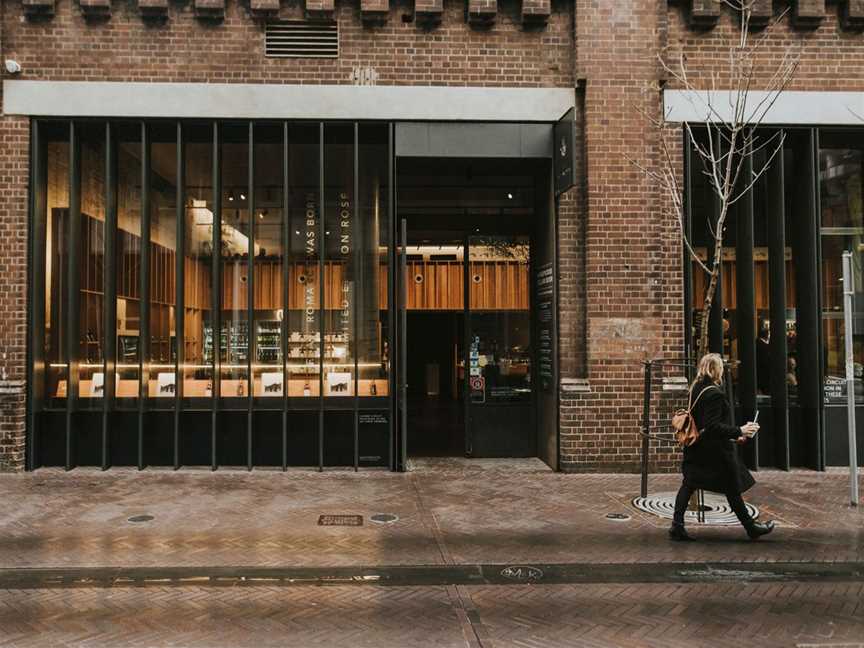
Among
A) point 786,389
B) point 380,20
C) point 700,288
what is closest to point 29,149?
point 380,20

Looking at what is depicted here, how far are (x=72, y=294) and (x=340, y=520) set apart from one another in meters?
5.70

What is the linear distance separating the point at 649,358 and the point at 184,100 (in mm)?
7921

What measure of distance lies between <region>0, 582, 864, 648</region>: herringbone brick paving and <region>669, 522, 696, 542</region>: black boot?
1.23 m

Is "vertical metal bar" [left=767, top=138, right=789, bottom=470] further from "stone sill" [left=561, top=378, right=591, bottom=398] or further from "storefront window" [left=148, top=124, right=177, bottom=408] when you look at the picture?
"storefront window" [left=148, top=124, right=177, bottom=408]

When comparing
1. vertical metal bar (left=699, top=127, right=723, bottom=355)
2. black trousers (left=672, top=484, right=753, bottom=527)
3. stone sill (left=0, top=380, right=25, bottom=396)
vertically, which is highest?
vertical metal bar (left=699, top=127, right=723, bottom=355)

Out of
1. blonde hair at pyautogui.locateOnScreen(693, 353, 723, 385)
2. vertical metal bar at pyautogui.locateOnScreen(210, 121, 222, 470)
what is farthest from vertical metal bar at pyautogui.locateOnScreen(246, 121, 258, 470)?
blonde hair at pyautogui.locateOnScreen(693, 353, 723, 385)

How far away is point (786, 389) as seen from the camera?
36.0 feet

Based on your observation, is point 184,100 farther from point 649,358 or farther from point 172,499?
point 649,358

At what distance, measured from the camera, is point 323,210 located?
1080cm

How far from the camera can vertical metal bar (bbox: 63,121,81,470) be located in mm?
10516

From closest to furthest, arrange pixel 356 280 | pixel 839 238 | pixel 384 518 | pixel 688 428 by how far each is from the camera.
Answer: pixel 688 428
pixel 384 518
pixel 356 280
pixel 839 238

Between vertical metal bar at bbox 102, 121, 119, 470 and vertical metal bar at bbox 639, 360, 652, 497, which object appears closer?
vertical metal bar at bbox 639, 360, 652, 497

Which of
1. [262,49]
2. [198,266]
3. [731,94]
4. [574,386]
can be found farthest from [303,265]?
[731,94]

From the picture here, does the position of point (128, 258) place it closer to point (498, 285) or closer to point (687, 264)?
point (498, 285)
